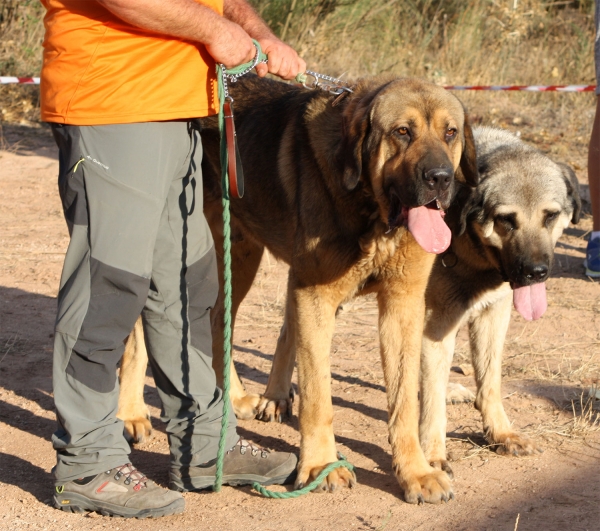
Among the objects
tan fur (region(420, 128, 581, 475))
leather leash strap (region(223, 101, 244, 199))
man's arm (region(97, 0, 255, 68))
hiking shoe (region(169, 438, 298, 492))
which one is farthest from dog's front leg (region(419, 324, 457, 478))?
man's arm (region(97, 0, 255, 68))

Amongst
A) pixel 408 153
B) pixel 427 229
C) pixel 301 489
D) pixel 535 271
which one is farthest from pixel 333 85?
pixel 301 489

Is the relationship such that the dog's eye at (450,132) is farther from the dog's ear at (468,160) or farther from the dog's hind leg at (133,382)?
the dog's hind leg at (133,382)

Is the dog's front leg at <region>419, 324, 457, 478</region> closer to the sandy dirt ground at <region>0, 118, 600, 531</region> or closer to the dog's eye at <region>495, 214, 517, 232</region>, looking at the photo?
the sandy dirt ground at <region>0, 118, 600, 531</region>

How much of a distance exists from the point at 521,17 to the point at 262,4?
4.09m

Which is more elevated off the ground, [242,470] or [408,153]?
[408,153]

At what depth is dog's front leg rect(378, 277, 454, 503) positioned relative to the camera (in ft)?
11.6

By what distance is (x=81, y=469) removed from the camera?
10.3 ft

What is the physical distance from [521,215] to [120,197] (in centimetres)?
198

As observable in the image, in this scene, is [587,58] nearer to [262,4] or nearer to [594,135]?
[262,4]

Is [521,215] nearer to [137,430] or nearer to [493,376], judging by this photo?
[493,376]

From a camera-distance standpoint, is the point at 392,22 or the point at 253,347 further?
the point at 392,22

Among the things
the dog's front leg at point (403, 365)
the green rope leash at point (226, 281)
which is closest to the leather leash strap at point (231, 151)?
the green rope leash at point (226, 281)

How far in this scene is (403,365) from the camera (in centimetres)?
366

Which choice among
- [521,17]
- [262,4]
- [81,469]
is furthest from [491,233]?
[521,17]
